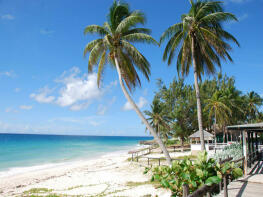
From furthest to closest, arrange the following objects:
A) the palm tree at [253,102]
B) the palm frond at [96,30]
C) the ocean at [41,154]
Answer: the palm tree at [253,102]
the ocean at [41,154]
the palm frond at [96,30]

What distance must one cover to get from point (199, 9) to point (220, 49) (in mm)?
2614

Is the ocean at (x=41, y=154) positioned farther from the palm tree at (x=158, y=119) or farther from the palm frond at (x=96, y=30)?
the palm frond at (x=96, y=30)

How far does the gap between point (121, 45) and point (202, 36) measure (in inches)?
180

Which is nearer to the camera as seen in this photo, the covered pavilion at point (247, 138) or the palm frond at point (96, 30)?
the covered pavilion at point (247, 138)

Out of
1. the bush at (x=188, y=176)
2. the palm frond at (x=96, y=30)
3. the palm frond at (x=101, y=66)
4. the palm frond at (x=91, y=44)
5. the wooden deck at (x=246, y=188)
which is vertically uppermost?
the palm frond at (x=96, y=30)

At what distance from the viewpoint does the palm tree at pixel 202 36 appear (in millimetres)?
10352

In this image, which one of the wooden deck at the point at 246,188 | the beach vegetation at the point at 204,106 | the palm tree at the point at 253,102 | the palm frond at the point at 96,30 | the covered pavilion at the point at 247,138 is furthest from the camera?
the palm tree at the point at 253,102

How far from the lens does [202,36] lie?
10.3m

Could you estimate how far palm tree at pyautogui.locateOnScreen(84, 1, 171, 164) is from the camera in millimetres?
10497

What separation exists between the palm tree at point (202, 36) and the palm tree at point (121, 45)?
1914mm

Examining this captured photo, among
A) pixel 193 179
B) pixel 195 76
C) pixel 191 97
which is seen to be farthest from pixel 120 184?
pixel 191 97

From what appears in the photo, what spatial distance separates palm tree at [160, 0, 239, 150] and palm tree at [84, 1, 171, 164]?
6.28ft

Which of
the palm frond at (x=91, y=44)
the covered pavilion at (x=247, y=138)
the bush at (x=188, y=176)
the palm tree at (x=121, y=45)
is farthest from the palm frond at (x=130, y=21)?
the bush at (x=188, y=176)

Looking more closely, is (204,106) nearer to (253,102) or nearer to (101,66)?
(253,102)
